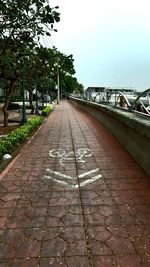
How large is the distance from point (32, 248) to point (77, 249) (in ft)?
1.73

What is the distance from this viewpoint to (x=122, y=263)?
Result: 332cm

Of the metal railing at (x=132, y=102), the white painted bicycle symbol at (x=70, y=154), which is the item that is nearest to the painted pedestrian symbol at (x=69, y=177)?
the white painted bicycle symbol at (x=70, y=154)

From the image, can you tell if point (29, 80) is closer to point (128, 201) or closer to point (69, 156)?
point (69, 156)

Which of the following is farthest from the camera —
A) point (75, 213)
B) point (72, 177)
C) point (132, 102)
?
point (132, 102)

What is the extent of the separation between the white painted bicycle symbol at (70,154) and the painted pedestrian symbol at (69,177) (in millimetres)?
1068

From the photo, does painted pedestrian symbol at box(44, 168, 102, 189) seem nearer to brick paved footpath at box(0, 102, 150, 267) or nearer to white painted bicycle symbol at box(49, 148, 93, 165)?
brick paved footpath at box(0, 102, 150, 267)

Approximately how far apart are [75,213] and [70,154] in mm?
4366

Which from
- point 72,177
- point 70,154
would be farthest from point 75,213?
point 70,154

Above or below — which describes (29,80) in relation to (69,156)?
above

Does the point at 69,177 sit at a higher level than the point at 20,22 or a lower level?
lower

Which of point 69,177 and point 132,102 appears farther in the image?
point 132,102

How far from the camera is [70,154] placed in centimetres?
896

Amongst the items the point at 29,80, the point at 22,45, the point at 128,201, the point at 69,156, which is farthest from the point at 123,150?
the point at 29,80

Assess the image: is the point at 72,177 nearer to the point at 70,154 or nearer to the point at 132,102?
the point at 70,154
